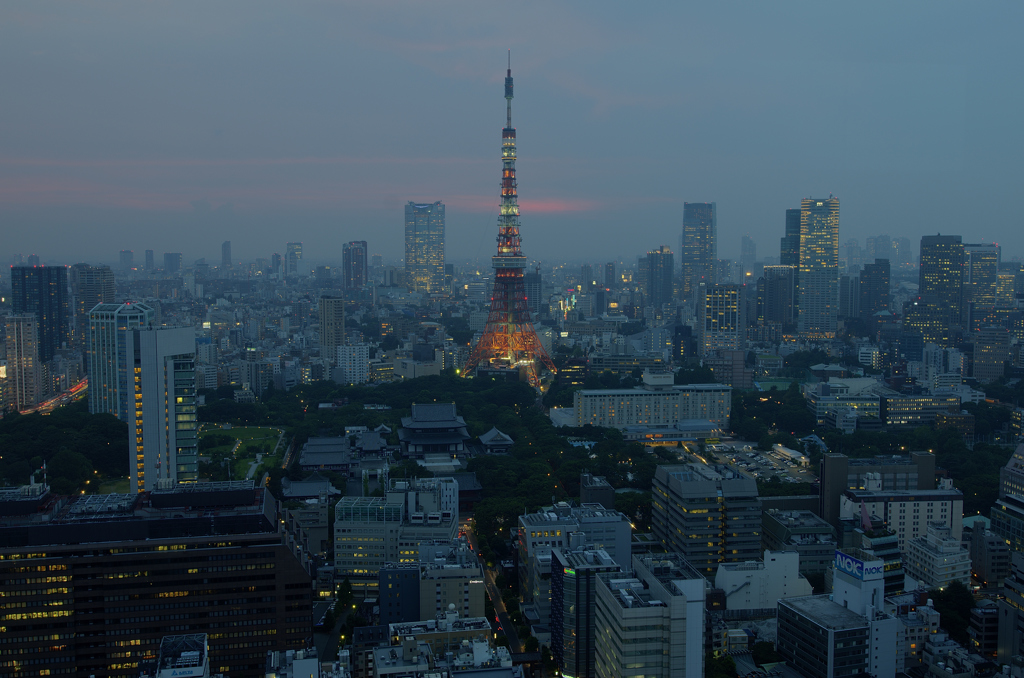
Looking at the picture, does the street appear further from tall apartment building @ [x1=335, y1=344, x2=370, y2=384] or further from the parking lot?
tall apartment building @ [x1=335, y1=344, x2=370, y2=384]

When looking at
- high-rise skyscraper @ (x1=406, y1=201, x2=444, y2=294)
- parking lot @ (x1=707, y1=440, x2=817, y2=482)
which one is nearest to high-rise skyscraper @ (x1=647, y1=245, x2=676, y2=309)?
high-rise skyscraper @ (x1=406, y1=201, x2=444, y2=294)

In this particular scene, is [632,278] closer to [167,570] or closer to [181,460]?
[181,460]

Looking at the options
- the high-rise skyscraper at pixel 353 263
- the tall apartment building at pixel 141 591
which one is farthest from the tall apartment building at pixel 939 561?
the high-rise skyscraper at pixel 353 263

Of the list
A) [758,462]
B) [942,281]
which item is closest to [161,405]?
[758,462]

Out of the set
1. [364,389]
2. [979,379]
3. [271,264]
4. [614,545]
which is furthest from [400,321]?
[271,264]

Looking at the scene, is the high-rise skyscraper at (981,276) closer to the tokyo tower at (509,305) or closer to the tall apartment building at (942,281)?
the tall apartment building at (942,281)

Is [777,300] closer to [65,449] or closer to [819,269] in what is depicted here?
[819,269]
